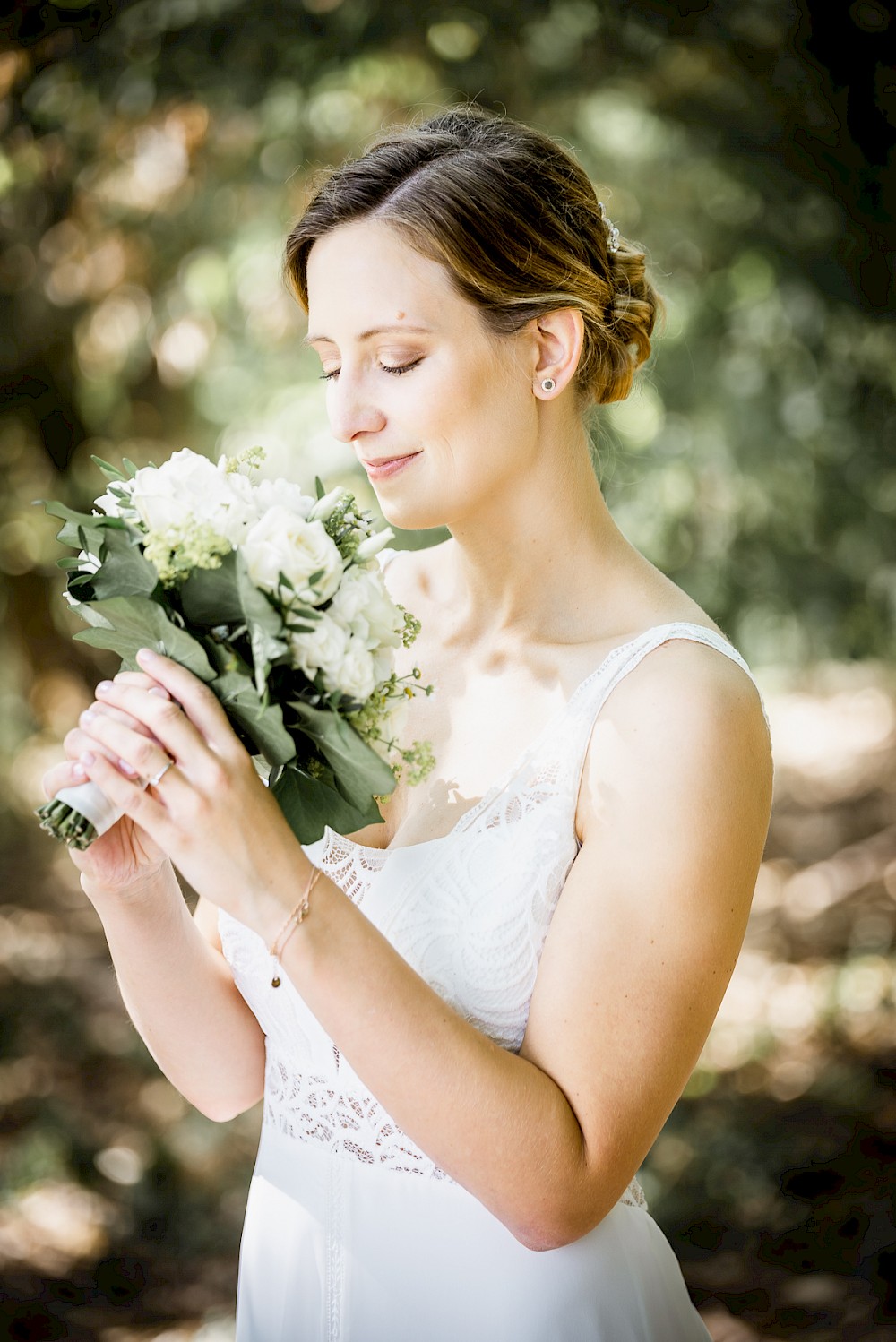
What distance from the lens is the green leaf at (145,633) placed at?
1.41 meters

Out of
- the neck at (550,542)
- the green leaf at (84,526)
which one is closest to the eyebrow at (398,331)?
the neck at (550,542)

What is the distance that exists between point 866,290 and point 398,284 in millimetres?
2647

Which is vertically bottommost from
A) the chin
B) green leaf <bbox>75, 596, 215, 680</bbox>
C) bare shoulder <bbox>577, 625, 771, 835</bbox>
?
bare shoulder <bbox>577, 625, 771, 835</bbox>

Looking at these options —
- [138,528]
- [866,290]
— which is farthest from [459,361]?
[866,290]

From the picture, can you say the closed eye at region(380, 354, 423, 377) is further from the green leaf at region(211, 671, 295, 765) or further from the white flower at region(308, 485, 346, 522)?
the green leaf at region(211, 671, 295, 765)

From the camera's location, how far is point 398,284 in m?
1.80

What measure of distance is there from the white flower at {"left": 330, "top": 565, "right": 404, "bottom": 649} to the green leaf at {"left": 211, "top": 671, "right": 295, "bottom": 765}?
0.13 metres

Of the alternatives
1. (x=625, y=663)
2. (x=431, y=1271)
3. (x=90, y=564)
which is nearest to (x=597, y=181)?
(x=625, y=663)

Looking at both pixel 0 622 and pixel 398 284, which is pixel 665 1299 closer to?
pixel 398 284

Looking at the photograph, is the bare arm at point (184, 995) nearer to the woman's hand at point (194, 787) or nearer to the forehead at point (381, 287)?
the woman's hand at point (194, 787)

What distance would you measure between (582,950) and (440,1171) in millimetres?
446

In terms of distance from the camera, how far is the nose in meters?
1.80

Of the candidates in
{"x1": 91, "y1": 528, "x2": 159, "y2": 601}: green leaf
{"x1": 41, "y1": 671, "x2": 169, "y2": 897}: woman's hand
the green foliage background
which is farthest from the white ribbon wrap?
the green foliage background

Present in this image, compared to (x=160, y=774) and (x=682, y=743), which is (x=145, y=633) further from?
(x=682, y=743)
